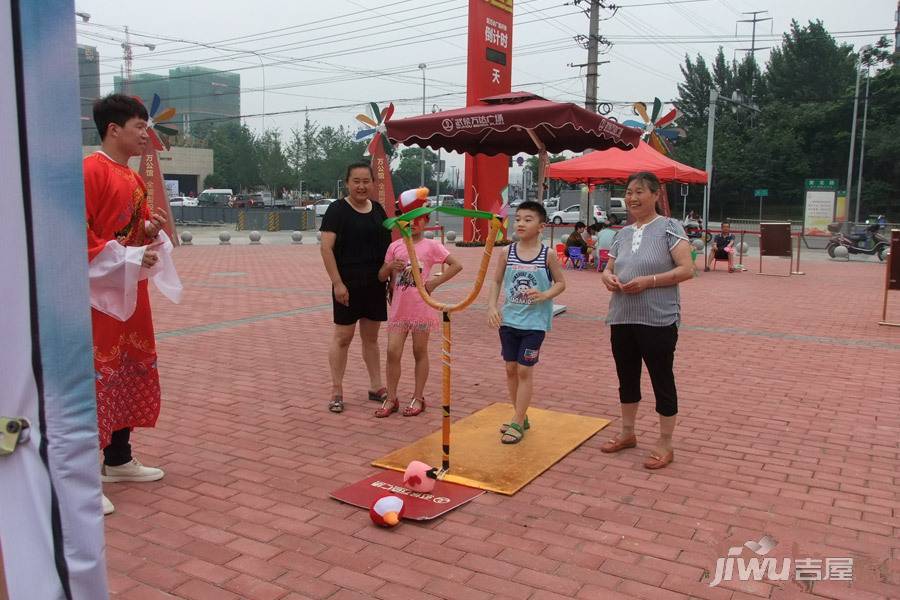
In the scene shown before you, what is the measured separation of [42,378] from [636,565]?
7.98 ft

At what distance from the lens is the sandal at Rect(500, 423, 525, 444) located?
14.8 ft

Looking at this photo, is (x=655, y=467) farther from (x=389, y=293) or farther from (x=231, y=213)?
(x=231, y=213)

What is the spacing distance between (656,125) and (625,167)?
40.6 inches

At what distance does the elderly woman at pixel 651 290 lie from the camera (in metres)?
4.06

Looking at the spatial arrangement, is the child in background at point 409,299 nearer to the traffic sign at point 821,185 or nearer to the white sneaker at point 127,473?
the white sneaker at point 127,473

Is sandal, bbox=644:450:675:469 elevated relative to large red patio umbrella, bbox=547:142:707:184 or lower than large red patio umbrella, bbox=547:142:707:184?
lower

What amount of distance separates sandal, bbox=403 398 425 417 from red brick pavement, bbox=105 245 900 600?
69 millimetres

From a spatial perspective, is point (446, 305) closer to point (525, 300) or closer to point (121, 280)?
point (525, 300)

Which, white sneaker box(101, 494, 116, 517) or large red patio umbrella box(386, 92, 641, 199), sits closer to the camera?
white sneaker box(101, 494, 116, 517)

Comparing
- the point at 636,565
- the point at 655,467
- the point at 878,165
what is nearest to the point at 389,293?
the point at 655,467

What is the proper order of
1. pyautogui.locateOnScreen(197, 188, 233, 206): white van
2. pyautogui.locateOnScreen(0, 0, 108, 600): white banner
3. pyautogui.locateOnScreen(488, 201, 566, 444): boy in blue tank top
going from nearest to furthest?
pyautogui.locateOnScreen(0, 0, 108, 600): white banner → pyautogui.locateOnScreen(488, 201, 566, 444): boy in blue tank top → pyautogui.locateOnScreen(197, 188, 233, 206): white van

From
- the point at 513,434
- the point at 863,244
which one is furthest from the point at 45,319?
the point at 863,244

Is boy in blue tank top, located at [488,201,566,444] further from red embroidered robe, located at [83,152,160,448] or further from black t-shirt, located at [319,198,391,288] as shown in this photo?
red embroidered robe, located at [83,152,160,448]

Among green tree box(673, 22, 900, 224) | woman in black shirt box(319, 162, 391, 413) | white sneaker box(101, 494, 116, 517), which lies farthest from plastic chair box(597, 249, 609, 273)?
green tree box(673, 22, 900, 224)
